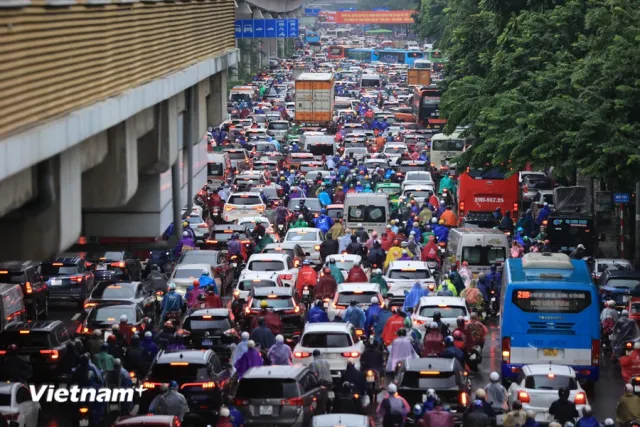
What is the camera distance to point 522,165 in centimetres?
3947

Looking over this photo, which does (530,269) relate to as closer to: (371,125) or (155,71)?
(155,71)

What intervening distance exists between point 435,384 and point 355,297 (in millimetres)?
8087

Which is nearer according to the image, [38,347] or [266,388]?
[266,388]

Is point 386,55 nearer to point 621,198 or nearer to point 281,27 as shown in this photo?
point 281,27

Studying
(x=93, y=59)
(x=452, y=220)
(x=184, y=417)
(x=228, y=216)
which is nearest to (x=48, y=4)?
(x=93, y=59)

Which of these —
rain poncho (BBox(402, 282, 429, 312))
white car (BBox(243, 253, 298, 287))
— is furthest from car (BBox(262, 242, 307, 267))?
rain poncho (BBox(402, 282, 429, 312))

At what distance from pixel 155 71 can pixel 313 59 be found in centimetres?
14777

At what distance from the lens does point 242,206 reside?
150 ft

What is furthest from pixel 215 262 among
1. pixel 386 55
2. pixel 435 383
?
pixel 386 55

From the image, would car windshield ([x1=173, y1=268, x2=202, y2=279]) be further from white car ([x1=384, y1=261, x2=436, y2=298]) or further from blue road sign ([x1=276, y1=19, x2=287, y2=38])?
blue road sign ([x1=276, y1=19, x2=287, y2=38])

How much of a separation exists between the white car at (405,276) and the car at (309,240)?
578 cm

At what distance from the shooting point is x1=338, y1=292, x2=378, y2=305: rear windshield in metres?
29.7

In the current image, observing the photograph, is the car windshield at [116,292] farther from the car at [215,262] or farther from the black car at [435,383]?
the black car at [435,383]

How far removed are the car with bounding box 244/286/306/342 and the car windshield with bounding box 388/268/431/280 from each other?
3.33 metres
